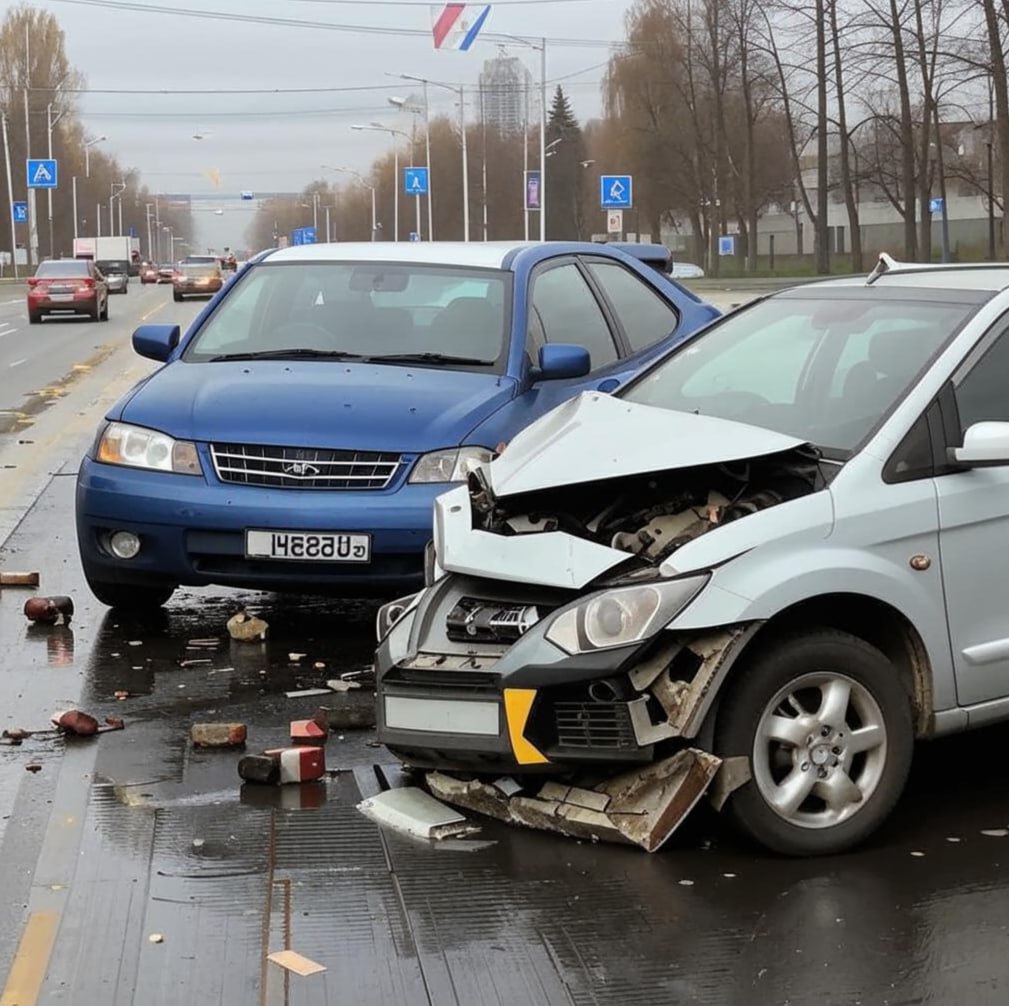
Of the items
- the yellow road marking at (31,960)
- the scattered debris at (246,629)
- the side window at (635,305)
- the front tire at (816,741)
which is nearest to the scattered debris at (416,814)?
the front tire at (816,741)

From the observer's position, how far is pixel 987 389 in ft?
17.2

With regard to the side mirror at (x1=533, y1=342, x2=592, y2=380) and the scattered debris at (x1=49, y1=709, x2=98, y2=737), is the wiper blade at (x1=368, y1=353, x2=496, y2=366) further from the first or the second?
the scattered debris at (x1=49, y1=709, x2=98, y2=737)

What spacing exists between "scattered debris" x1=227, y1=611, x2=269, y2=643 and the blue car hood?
0.84 m

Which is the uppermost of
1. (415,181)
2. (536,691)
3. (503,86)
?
(503,86)

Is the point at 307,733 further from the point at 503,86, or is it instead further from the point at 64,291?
the point at 503,86

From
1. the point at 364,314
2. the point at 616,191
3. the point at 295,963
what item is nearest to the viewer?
the point at 295,963

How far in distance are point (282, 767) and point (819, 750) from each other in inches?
66.2

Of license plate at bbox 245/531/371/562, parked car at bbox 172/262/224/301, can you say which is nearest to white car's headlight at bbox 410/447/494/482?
license plate at bbox 245/531/371/562

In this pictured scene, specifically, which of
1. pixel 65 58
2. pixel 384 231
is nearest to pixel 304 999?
pixel 65 58

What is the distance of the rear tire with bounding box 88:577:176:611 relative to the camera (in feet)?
25.8

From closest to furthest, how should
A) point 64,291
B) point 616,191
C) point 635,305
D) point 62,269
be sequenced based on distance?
point 635,305, point 64,291, point 62,269, point 616,191

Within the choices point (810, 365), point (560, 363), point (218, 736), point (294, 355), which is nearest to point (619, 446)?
point (810, 365)

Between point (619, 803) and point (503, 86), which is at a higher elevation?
point (503, 86)

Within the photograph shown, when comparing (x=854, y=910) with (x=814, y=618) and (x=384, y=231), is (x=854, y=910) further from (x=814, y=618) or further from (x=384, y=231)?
(x=384, y=231)
